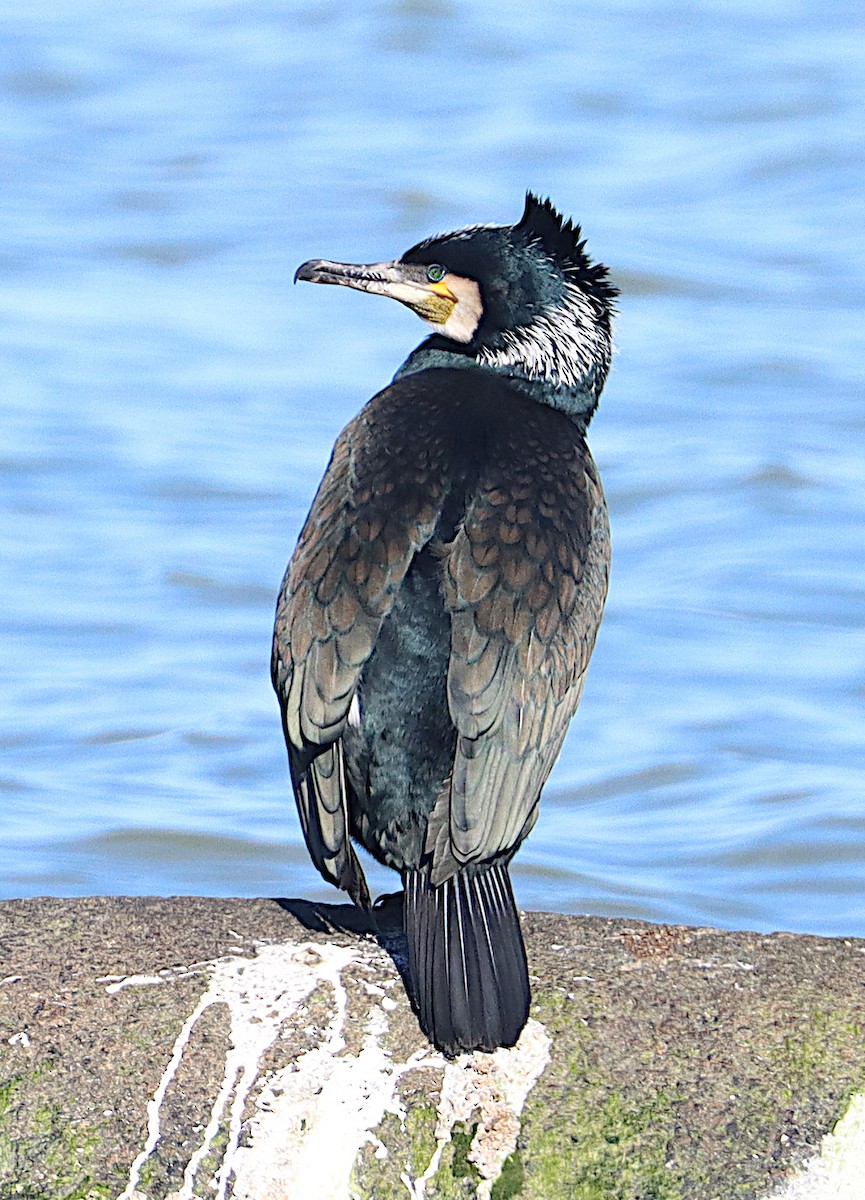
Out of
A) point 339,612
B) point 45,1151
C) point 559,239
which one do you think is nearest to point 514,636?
point 339,612

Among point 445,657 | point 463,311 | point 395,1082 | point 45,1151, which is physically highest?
point 463,311

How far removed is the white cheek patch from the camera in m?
4.55

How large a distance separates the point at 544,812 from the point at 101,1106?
13.7ft

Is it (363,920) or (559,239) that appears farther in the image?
(559,239)

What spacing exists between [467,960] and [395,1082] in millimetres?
248

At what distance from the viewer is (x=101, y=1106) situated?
11.9 ft

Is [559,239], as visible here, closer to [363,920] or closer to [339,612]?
[339,612]

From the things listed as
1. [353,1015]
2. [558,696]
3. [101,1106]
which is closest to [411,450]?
[558,696]

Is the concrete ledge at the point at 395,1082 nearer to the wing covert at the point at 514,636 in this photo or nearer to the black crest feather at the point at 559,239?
the wing covert at the point at 514,636

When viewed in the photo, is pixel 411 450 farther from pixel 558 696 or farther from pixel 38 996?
pixel 38 996

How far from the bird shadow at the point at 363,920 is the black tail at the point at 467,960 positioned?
220 mm

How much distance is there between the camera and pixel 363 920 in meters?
4.29

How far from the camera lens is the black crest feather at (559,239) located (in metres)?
4.62

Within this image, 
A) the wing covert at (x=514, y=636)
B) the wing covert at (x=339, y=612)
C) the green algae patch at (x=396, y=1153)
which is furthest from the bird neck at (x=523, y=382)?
the green algae patch at (x=396, y=1153)
